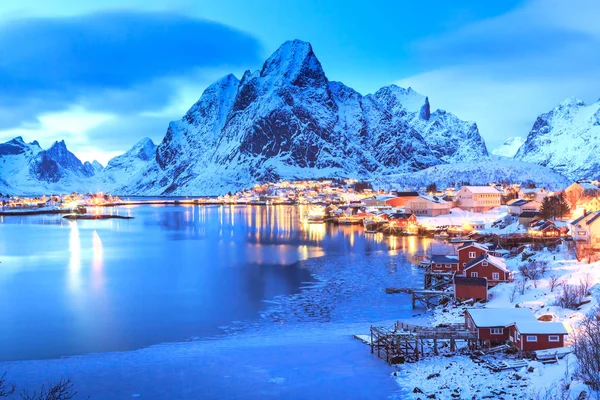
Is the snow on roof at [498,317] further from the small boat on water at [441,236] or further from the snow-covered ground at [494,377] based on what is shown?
the small boat on water at [441,236]

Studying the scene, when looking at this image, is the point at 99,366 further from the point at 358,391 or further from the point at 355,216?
the point at 355,216

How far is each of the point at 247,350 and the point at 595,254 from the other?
23989mm

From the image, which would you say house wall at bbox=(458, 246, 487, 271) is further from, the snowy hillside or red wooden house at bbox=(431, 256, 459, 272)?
the snowy hillside

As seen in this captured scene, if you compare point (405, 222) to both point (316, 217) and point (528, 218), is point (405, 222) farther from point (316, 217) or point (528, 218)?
point (316, 217)

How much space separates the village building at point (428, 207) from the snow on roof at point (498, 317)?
57475mm

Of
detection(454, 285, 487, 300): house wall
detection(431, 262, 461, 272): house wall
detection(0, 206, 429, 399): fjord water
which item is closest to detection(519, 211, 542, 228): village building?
detection(0, 206, 429, 399): fjord water

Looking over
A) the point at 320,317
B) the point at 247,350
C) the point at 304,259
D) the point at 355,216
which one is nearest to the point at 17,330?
the point at 247,350

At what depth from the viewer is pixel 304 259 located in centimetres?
4512

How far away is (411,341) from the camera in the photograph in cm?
2028

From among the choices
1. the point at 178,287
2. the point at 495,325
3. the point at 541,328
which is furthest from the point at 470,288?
the point at 178,287

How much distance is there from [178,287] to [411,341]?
18391 mm

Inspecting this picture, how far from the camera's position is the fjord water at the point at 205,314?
18.1m

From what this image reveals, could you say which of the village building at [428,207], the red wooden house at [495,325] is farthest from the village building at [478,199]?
the red wooden house at [495,325]

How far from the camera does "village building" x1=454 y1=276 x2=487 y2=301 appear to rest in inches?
1078
